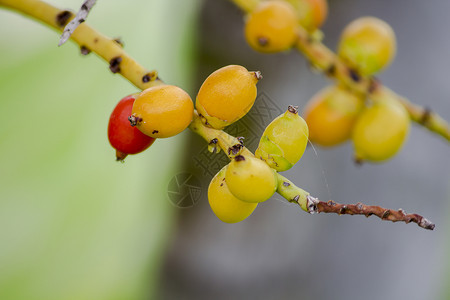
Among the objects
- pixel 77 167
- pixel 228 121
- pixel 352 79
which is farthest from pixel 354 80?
pixel 77 167

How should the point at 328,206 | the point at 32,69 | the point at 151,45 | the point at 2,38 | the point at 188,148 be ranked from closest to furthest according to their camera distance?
the point at 328,206 < the point at 188,148 < the point at 2,38 < the point at 32,69 < the point at 151,45

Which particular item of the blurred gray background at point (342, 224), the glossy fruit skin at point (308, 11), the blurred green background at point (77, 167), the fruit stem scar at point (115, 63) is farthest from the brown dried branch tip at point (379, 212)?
the blurred green background at point (77, 167)

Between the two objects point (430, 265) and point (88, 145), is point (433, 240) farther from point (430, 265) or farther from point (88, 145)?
point (88, 145)

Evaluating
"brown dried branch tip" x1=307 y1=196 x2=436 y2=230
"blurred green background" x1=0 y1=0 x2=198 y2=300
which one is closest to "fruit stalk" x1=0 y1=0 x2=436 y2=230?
"brown dried branch tip" x1=307 y1=196 x2=436 y2=230

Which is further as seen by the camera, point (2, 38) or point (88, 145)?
point (88, 145)

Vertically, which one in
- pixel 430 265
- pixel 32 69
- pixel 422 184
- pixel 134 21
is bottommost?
pixel 32 69

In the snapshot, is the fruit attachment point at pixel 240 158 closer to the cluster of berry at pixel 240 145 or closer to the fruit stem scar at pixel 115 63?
the cluster of berry at pixel 240 145

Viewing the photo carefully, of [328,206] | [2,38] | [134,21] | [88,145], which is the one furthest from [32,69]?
[328,206]

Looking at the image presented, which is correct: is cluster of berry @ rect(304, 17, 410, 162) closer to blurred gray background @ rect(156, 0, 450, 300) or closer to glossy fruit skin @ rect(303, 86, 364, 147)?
glossy fruit skin @ rect(303, 86, 364, 147)
